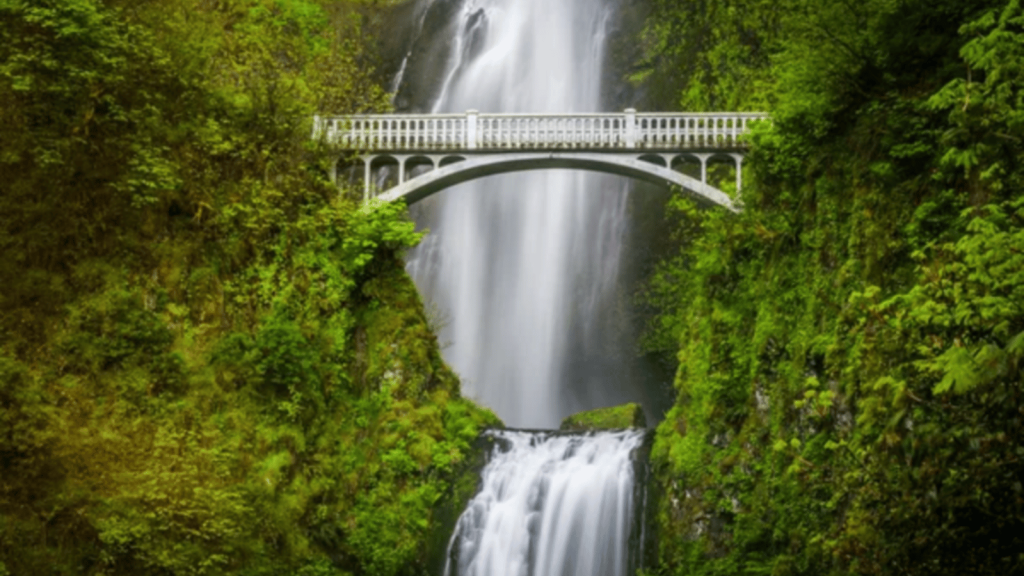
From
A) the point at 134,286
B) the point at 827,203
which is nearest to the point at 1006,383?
the point at 827,203

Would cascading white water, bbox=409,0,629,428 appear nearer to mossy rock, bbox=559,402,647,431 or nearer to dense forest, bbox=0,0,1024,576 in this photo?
mossy rock, bbox=559,402,647,431

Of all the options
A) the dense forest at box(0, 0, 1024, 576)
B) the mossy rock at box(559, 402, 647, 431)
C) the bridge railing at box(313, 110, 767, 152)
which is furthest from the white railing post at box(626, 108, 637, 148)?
the mossy rock at box(559, 402, 647, 431)

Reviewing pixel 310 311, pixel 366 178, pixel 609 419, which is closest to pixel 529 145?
pixel 366 178

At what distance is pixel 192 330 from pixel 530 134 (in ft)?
25.8

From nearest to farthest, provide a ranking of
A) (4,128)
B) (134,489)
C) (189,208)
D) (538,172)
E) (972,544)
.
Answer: (972,544) < (134,489) < (4,128) < (189,208) < (538,172)

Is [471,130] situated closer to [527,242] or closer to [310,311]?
[310,311]

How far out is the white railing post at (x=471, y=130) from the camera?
22078mm

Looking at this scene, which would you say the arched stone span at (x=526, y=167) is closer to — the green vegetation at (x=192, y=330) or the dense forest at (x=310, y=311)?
the dense forest at (x=310, y=311)

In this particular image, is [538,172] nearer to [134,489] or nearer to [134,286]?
[134,286]

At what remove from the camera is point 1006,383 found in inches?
268

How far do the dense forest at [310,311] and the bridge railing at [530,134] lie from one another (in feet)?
3.18

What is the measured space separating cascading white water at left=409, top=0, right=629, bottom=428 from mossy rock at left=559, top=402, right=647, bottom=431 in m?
4.37

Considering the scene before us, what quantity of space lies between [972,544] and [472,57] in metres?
28.9

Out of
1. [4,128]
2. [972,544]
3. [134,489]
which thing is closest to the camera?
[972,544]
